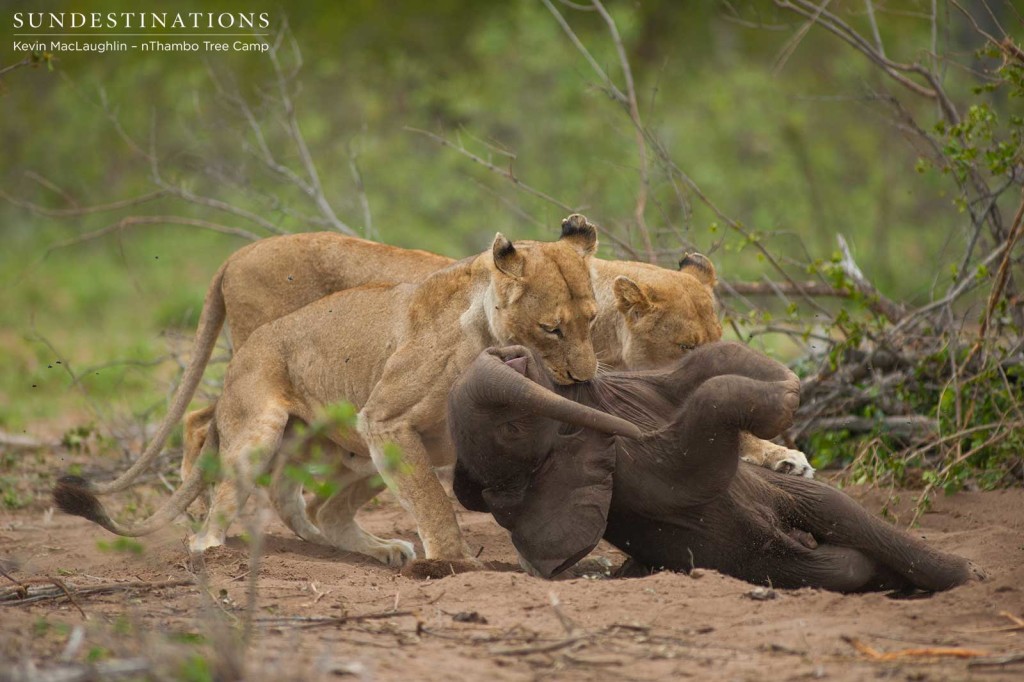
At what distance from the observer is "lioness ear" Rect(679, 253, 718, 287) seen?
5965mm

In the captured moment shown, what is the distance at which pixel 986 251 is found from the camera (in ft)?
24.0

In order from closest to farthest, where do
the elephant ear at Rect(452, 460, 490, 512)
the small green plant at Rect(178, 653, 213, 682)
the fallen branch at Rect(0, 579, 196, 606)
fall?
the small green plant at Rect(178, 653, 213, 682)
the fallen branch at Rect(0, 579, 196, 606)
the elephant ear at Rect(452, 460, 490, 512)

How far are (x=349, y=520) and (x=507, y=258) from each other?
180 cm

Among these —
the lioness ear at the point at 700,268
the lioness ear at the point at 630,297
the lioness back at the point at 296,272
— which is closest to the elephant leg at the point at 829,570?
the lioness ear at the point at 630,297

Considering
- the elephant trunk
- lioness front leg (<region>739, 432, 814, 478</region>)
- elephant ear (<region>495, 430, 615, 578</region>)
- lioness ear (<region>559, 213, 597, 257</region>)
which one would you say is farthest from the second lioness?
the elephant trunk

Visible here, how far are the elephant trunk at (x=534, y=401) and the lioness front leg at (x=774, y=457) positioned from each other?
1.18m

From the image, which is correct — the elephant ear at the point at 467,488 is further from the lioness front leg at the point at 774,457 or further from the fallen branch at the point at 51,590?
the lioness front leg at the point at 774,457

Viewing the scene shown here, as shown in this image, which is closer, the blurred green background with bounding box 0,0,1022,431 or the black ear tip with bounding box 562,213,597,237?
the black ear tip with bounding box 562,213,597,237

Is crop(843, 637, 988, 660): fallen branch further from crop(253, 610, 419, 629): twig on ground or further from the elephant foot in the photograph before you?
the elephant foot

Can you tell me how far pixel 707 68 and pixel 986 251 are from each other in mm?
11435

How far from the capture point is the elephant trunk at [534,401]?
159 inches

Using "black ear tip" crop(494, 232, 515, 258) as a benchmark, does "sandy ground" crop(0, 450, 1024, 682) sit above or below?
below

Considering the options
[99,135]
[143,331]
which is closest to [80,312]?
[143,331]

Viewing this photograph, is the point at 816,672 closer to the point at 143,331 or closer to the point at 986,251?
the point at 986,251
